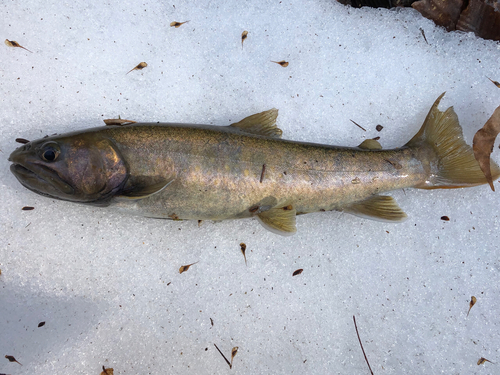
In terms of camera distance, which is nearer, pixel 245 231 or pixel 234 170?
pixel 234 170

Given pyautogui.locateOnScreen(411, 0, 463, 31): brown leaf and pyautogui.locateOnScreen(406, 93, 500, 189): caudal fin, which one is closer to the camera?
pyautogui.locateOnScreen(406, 93, 500, 189): caudal fin

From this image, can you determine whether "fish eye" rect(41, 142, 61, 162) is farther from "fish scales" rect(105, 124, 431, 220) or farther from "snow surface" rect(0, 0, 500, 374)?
"snow surface" rect(0, 0, 500, 374)

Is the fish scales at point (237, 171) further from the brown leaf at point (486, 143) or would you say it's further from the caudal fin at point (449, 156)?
the brown leaf at point (486, 143)

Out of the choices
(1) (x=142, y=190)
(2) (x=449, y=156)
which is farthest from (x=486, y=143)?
(1) (x=142, y=190)

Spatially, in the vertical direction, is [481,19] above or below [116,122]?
above

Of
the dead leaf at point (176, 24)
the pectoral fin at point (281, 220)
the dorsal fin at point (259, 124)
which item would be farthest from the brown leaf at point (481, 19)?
the dead leaf at point (176, 24)

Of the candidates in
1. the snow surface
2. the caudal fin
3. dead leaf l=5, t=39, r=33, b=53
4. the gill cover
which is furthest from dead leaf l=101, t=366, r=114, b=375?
the caudal fin

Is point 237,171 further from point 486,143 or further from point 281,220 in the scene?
point 486,143

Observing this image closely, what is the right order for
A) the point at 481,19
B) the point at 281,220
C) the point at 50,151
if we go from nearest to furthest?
the point at 50,151 < the point at 281,220 < the point at 481,19
